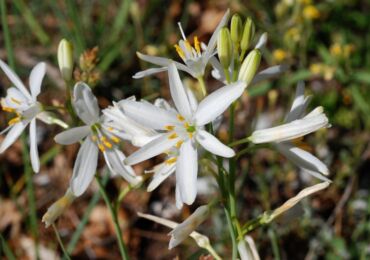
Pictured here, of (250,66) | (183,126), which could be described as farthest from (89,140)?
Answer: (250,66)

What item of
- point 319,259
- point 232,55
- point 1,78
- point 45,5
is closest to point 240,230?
point 232,55

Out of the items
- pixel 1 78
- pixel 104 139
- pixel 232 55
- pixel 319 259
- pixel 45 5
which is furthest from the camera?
pixel 45 5

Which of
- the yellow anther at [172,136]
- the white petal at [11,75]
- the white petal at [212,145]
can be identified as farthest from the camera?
the white petal at [11,75]

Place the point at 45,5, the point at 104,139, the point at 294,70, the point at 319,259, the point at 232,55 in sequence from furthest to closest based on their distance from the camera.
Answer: the point at 45,5, the point at 294,70, the point at 319,259, the point at 104,139, the point at 232,55

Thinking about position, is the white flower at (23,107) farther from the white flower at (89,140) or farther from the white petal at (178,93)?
the white petal at (178,93)

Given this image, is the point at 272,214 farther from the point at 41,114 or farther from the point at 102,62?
the point at 102,62

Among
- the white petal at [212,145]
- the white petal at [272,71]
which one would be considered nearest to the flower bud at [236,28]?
the white petal at [272,71]

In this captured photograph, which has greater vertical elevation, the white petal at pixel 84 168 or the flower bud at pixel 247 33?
the flower bud at pixel 247 33
